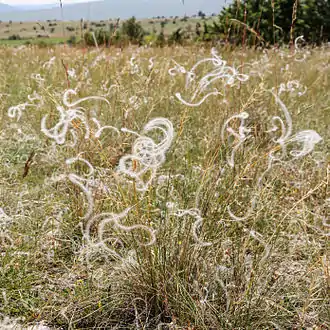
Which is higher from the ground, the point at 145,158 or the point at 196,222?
the point at 145,158

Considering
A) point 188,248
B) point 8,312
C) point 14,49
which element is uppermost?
point 14,49

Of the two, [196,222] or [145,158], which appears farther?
[145,158]

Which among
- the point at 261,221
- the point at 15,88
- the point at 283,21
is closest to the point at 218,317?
the point at 261,221

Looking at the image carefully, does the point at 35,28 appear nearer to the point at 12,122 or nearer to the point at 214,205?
the point at 12,122

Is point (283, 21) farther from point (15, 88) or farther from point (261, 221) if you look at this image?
point (261, 221)

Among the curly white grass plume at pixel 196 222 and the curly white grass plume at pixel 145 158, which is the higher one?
the curly white grass plume at pixel 145 158

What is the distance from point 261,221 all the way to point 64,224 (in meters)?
0.80

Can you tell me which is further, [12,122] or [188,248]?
[12,122]

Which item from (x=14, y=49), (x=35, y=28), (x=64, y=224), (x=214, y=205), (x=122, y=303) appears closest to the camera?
(x=122, y=303)

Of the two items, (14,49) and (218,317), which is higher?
(14,49)

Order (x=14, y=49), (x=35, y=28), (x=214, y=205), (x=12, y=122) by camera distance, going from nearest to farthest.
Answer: (x=214, y=205)
(x=35, y=28)
(x=12, y=122)
(x=14, y=49)

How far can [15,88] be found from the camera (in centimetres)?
419

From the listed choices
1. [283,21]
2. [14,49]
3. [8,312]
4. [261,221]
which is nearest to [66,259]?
[8,312]

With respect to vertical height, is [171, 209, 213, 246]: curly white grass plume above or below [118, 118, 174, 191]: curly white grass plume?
below
